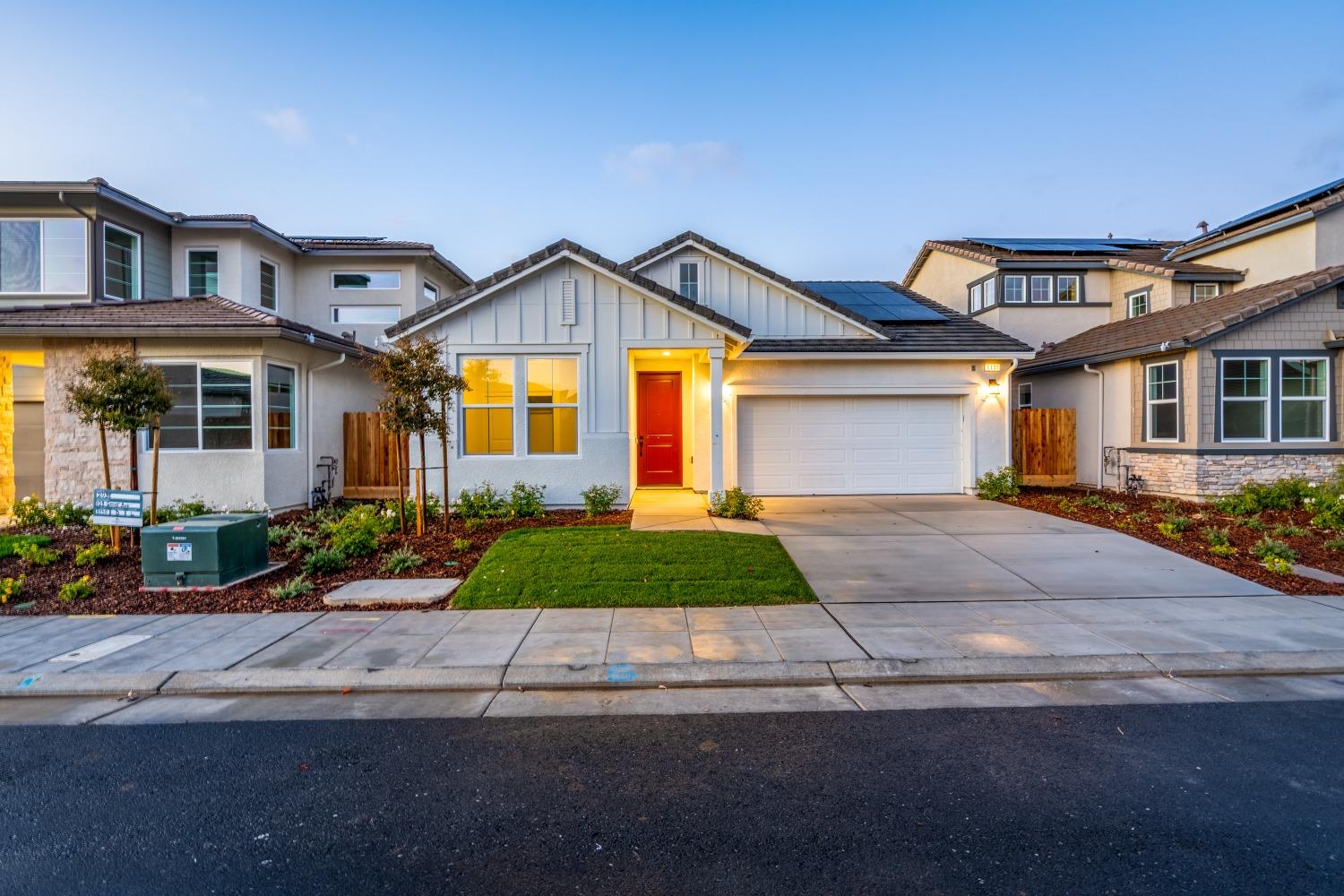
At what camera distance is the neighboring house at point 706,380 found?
1155 cm

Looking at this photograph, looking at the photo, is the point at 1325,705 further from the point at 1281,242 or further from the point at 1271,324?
the point at 1281,242

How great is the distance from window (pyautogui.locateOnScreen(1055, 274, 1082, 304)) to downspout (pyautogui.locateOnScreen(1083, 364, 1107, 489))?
568 cm

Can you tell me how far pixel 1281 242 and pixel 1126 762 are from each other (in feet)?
69.9

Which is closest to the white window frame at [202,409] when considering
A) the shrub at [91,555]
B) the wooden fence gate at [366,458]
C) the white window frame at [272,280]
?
the wooden fence gate at [366,458]

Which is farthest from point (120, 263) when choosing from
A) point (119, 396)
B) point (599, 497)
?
point (599, 497)

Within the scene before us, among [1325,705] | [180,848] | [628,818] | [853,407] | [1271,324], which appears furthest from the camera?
[853,407]

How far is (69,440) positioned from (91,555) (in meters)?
5.33

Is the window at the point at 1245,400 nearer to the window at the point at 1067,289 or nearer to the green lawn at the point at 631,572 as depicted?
the window at the point at 1067,289

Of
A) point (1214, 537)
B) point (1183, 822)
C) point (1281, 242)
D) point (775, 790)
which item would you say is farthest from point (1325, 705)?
point (1281, 242)

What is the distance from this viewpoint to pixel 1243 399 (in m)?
13.0

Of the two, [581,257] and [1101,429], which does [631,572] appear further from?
[1101,429]

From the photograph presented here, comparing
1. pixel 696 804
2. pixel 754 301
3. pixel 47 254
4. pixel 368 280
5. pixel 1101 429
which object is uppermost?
pixel 368 280

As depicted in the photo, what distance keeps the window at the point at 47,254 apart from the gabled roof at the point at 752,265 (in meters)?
12.5

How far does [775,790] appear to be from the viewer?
341 cm
